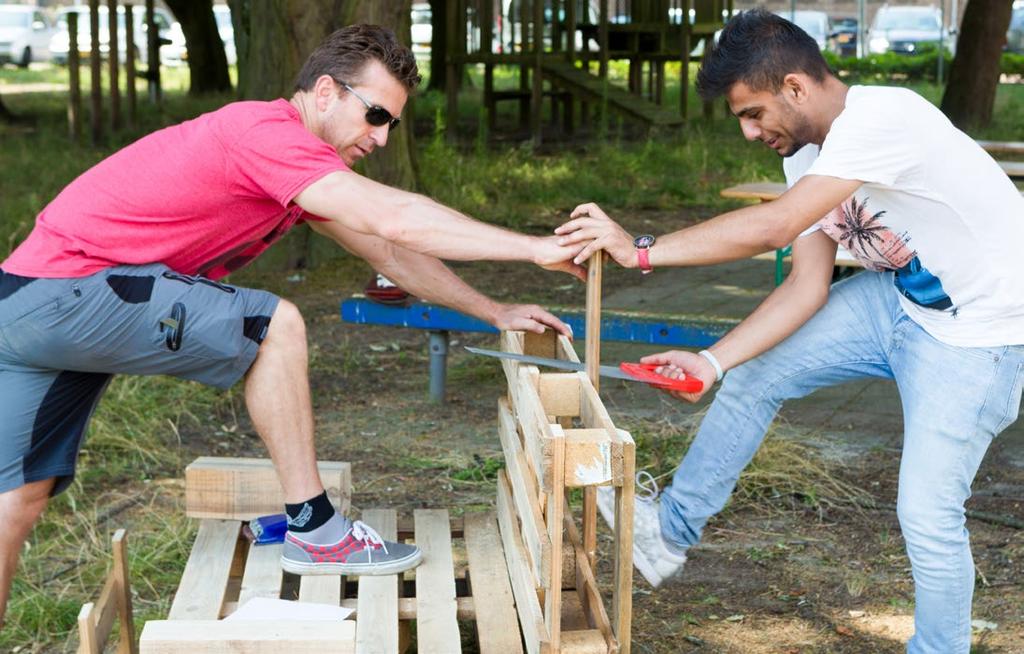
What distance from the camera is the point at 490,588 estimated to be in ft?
11.1

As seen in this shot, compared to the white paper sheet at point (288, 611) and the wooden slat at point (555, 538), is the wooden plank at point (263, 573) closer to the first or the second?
the white paper sheet at point (288, 611)

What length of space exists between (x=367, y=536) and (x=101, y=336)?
0.85 metres

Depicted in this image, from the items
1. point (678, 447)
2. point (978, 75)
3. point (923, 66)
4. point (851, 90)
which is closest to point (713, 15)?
point (978, 75)

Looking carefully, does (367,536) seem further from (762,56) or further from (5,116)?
(5,116)

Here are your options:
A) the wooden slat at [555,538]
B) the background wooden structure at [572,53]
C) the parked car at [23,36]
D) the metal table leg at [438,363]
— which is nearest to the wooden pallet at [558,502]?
the wooden slat at [555,538]

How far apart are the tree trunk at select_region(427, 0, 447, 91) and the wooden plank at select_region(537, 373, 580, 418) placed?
14.6m

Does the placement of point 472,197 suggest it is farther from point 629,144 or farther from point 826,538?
point 826,538

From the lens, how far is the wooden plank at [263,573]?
10.8 ft

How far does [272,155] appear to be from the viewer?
3078 mm

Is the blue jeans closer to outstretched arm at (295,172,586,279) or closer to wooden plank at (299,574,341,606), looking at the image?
outstretched arm at (295,172,586,279)

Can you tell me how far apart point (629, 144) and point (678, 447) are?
1012cm

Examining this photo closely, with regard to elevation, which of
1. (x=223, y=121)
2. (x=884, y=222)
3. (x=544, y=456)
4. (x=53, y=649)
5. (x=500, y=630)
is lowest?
(x=53, y=649)

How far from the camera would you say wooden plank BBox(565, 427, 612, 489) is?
2609 millimetres

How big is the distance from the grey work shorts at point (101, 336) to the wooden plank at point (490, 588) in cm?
83
